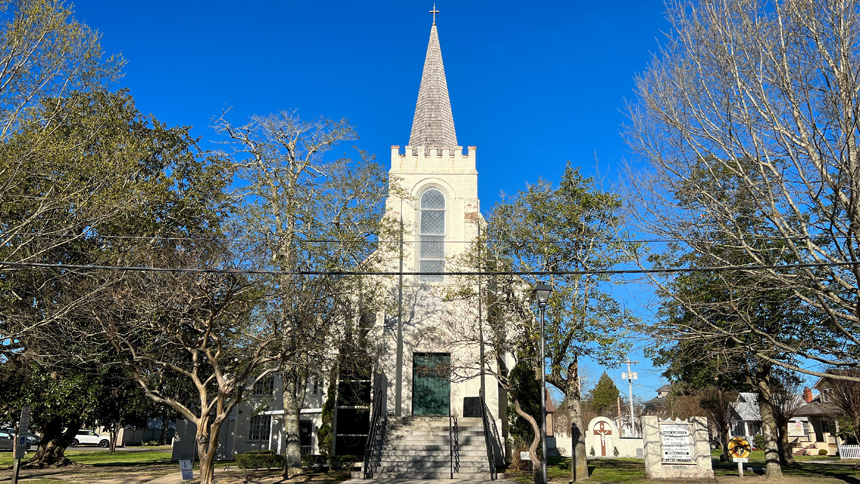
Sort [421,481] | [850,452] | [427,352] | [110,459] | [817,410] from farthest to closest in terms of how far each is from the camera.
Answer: [817,410]
[850,452]
[110,459]
[427,352]
[421,481]

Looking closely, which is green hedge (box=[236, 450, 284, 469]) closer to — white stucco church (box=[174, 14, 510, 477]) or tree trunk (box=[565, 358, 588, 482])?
white stucco church (box=[174, 14, 510, 477])

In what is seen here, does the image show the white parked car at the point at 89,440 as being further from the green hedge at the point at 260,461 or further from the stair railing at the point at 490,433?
the stair railing at the point at 490,433

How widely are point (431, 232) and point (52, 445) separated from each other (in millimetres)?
16348

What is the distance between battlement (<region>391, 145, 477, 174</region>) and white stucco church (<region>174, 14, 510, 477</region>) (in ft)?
0.14

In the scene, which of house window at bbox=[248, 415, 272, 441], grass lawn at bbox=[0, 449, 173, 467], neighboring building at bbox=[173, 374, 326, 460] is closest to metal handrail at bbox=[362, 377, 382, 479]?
neighboring building at bbox=[173, 374, 326, 460]

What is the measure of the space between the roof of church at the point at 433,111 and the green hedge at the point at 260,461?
14.1 meters

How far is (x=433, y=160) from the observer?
2488 cm

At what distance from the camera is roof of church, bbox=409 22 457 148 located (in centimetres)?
2680

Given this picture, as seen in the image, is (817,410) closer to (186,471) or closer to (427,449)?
(427,449)

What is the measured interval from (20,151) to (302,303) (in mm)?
7617

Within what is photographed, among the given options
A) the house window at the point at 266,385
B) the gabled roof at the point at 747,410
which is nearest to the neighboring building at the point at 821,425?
the gabled roof at the point at 747,410

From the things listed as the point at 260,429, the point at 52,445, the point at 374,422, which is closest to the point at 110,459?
the point at 260,429

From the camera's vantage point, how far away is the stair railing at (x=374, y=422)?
17522mm

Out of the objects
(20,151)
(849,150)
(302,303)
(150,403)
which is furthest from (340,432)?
(849,150)
